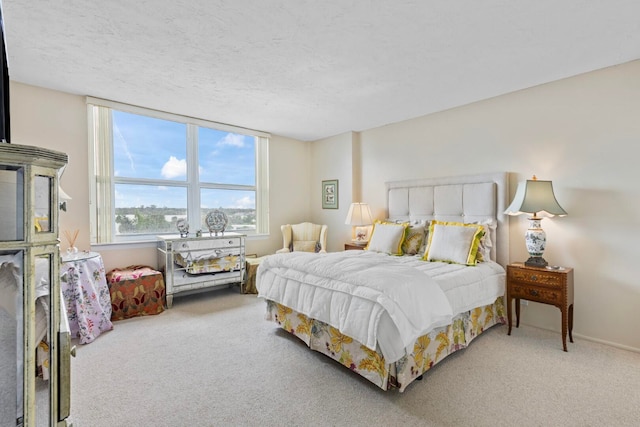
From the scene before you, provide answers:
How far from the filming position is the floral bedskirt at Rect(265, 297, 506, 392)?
1967mm

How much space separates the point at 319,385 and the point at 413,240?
207cm

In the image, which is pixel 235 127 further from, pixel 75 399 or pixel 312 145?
pixel 75 399

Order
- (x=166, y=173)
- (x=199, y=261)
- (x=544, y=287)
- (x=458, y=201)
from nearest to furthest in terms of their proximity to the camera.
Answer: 1. (x=544, y=287)
2. (x=458, y=201)
3. (x=199, y=261)
4. (x=166, y=173)

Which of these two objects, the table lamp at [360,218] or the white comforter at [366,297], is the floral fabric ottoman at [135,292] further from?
the table lamp at [360,218]

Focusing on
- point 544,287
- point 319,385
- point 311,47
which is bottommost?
point 319,385

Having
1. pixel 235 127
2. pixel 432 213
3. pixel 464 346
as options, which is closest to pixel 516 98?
pixel 432 213

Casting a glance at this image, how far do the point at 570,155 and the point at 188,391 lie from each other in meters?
3.80

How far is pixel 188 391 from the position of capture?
6.63 feet

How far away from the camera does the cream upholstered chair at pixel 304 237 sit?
4.93 metres

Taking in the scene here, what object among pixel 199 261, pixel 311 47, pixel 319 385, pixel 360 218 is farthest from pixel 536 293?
pixel 199 261

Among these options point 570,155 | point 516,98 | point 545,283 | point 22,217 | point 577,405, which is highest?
point 516,98

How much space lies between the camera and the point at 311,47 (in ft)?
7.77

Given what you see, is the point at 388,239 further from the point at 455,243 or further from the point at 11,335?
the point at 11,335

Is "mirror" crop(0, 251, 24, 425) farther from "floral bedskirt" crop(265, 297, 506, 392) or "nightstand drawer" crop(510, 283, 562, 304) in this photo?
"nightstand drawer" crop(510, 283, 562, 304)
